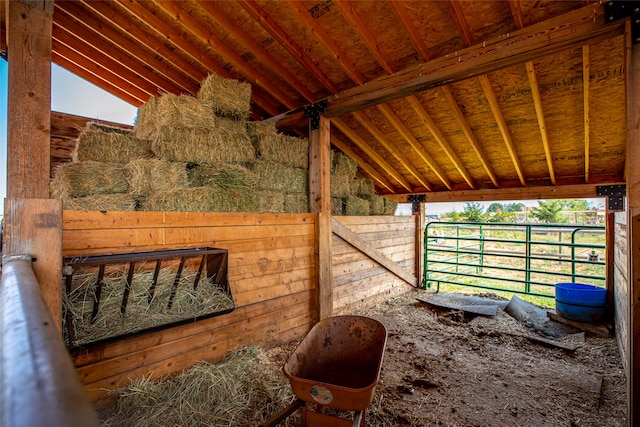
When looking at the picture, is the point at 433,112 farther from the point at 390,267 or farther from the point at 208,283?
the point at 208,283

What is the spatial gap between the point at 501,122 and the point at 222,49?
312 centimetres

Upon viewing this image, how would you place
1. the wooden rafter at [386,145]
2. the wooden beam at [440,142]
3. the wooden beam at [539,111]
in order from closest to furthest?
the wooden beam at [539,111], the wooden beam at [440,142], the wooden rafter at [386,145]

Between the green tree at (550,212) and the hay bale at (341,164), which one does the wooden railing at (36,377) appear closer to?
the hay bale at (341,164)

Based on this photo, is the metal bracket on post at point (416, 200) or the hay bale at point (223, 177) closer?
the hay bale at point (223, 177)

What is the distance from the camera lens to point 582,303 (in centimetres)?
358

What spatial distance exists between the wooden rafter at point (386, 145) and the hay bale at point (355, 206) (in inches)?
34.0

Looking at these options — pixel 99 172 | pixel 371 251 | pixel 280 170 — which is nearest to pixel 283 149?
pixel 280 170

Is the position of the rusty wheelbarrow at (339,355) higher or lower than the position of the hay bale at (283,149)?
lower

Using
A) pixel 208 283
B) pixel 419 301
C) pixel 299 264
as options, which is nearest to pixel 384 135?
pixel 299 264

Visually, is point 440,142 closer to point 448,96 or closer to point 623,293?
point 448,96

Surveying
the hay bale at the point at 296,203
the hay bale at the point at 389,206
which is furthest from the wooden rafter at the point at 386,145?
the hay bale at the point at 296,203

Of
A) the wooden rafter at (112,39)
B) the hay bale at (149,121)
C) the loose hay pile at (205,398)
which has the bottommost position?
the loose hay pile at (205,398)

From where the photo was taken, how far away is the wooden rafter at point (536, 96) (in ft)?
→ 7.43

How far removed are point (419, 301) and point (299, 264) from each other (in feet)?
7.79
